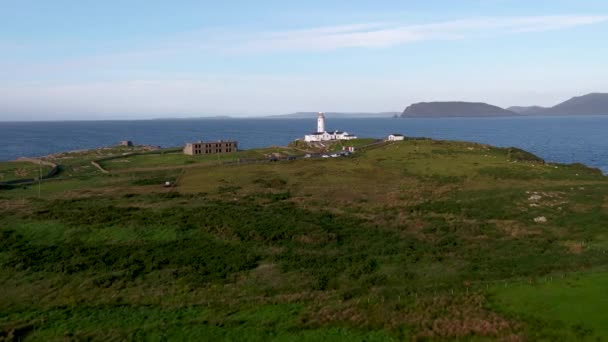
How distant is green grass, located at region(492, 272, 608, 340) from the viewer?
2411cm

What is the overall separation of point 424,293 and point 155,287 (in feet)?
53.4

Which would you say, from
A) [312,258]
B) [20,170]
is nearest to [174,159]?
[20,170]

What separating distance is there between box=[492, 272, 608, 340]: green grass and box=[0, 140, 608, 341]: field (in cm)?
10

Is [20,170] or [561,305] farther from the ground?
[20,170]

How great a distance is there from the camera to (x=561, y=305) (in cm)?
2673

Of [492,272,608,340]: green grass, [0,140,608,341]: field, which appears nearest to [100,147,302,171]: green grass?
[0,140,608,341]: field

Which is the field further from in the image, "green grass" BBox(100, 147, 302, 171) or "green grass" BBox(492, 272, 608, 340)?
"green grass" BBox(100, 147, 302, 171)

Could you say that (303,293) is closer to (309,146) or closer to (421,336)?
(421,336)

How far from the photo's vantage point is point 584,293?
27.8 meters

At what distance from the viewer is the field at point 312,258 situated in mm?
26250

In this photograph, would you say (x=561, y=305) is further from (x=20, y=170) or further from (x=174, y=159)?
(x=20, y=170)

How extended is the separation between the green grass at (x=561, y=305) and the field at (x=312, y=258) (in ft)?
0.34

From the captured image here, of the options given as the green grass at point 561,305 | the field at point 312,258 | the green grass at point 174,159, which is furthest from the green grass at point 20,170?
the green grass at point 561,305

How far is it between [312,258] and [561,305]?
661 inches
